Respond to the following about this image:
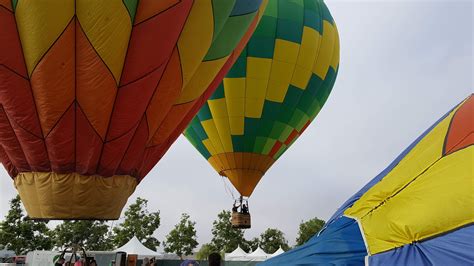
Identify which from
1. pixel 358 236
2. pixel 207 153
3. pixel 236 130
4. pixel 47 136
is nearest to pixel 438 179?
pixel 358 236

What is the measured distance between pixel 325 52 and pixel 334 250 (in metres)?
8.23

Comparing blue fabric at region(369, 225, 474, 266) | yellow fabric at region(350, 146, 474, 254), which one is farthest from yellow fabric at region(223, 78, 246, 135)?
blue fabric at region(369, 225, 474, 266)

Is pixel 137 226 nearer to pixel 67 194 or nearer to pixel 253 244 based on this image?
pixel 253 244

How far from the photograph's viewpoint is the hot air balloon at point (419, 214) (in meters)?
2.36

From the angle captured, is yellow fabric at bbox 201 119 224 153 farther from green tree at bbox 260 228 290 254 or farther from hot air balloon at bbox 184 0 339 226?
green tree at bbox 260 228 290 254

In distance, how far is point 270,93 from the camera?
1012 centimetres

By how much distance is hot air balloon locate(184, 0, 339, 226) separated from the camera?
994 cm

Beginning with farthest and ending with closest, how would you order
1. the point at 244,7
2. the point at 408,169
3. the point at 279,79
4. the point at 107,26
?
the point at 279,79 < the point at 244,7 < the point at 107,26 < the point at 408,169

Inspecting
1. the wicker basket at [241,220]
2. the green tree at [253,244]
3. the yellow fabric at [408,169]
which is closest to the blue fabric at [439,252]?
the yellow fabric at [408,169]

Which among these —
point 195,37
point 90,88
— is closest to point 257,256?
point 195,37

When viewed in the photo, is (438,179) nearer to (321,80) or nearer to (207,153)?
(321,80)

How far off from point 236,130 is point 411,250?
Answer: 26.6 ft

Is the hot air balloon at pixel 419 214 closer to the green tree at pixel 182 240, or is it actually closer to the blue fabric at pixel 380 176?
the blue fabric at pixel 380 176

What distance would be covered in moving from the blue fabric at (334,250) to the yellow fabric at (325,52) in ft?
24.3
